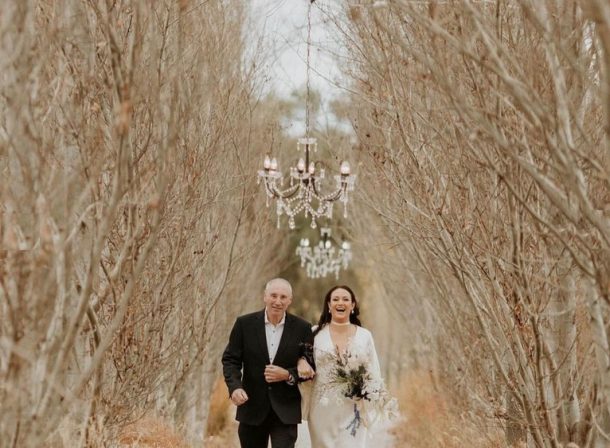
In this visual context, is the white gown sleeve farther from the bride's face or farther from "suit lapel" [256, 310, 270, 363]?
"suit lapel" [256, 310, 270, 363]

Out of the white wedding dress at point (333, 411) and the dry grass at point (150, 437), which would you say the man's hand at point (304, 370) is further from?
the dry grass at point (150, 437)

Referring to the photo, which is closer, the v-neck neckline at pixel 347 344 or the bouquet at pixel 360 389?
the bouquet at pixel 360 389

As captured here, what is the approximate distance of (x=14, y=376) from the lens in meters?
3.63

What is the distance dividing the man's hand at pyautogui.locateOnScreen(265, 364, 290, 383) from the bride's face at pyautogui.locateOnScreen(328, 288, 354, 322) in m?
0.94

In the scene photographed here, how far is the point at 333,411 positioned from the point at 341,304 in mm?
952

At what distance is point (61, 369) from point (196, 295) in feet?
23.2

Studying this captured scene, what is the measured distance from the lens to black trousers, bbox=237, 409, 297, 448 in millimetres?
7578

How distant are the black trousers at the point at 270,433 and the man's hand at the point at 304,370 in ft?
1.30

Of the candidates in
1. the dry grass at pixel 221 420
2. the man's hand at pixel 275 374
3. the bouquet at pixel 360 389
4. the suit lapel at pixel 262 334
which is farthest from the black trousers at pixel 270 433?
the dry grass at pixel 221 420

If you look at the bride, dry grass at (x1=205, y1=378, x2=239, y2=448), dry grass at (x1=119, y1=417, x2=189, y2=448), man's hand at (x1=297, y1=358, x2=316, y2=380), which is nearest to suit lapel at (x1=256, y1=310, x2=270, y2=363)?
man's hand at (x1=297, y1=358, x2=316, y2=380)

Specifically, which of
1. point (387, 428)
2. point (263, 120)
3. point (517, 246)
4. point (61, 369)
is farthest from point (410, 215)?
point (387, 428)

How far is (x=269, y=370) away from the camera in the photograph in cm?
764

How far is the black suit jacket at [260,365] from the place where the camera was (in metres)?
7.59

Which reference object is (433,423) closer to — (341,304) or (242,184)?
(242,184)
